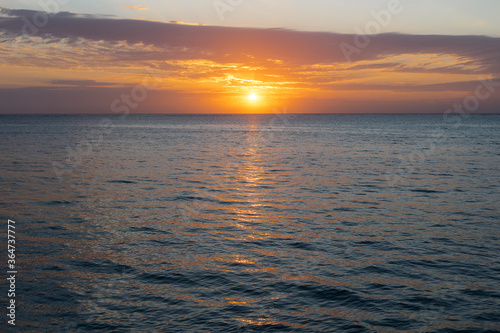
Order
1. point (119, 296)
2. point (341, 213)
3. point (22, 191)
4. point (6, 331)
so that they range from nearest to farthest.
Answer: point (6, 331) → point (119, 296) → point (341, 213) → point (22, 191)

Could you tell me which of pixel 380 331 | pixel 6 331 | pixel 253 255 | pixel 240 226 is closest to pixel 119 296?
pixel 6 331

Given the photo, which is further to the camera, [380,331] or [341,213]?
[341,213]

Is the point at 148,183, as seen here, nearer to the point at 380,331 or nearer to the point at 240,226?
the point at 240,226

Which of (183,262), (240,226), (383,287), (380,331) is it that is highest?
(240,226)

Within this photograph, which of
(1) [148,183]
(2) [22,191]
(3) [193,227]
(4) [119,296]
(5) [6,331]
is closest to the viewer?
(5) [6,331]

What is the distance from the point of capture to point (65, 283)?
570 inches

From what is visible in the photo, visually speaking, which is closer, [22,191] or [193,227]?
[193,227]

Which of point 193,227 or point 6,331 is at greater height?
point 193,227

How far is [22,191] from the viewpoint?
3017 centimetres

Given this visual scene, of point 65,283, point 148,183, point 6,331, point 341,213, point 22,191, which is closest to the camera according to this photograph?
point 6,331

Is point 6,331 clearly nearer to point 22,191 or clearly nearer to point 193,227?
point 193,227

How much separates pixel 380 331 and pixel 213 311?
478 centimetres

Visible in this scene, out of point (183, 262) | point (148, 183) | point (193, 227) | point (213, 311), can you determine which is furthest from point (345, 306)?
point (148, 183)

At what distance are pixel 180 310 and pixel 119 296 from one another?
228 cm
